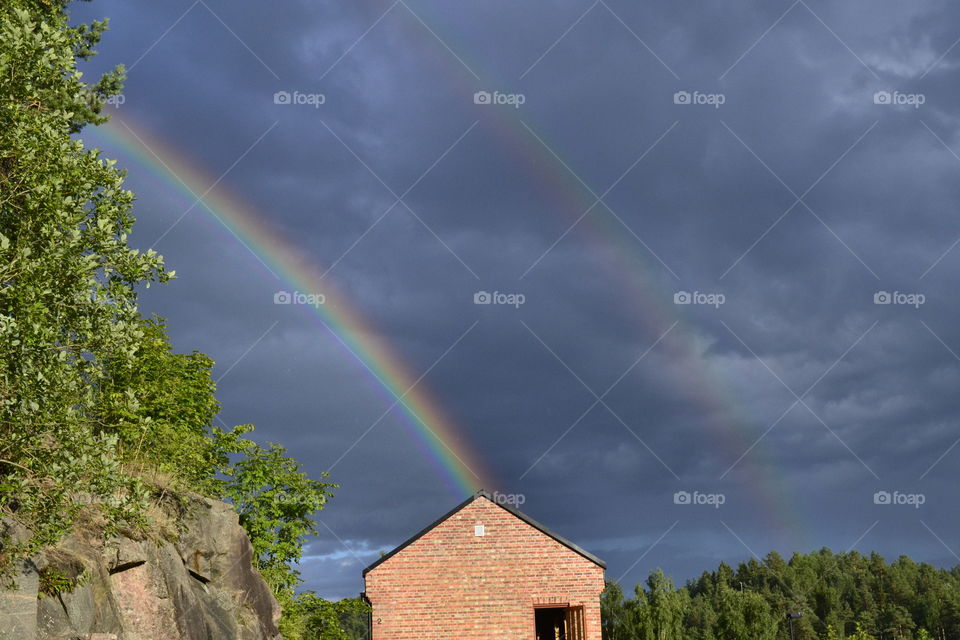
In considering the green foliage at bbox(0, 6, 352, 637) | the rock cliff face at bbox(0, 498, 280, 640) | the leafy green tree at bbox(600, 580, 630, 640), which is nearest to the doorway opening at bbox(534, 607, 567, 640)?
the rock cliff face at bbox(0, 498, 280, 640)

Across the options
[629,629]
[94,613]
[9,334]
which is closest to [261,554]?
[94,613]

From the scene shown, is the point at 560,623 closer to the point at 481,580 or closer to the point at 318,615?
the point at 481,580

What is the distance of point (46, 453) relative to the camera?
1130 centimetres

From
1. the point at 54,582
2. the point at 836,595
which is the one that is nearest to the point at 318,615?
the point at 54,582

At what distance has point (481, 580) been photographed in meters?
30.5

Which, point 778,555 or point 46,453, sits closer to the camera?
point 46,453

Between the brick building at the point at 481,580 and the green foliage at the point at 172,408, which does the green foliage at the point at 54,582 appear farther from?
the brick building at the point at 481,580

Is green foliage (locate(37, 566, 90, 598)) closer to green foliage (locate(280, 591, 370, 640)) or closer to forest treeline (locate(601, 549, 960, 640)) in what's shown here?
green foliage (locate(280, 591, 370, 640))

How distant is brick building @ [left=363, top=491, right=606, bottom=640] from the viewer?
29938 millimetres

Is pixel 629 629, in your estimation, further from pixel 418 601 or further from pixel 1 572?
pixel 1 572

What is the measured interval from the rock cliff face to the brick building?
6.35 m

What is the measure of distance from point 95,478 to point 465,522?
20.9 m

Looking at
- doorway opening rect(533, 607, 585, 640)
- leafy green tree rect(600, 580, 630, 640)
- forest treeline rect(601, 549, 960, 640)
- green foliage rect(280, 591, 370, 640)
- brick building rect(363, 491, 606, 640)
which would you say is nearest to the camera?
green foliage rect(280, 591, 370, 640)

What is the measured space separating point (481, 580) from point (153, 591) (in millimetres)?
15681
